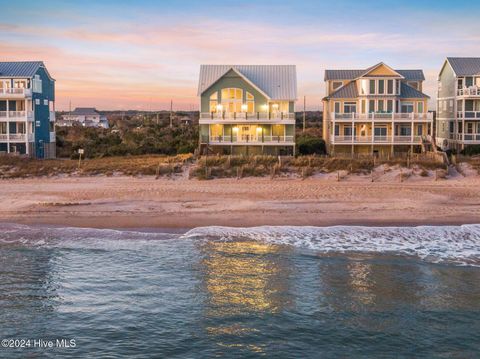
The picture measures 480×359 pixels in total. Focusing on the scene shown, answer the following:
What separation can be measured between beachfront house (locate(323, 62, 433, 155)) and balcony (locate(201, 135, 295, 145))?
406 cm

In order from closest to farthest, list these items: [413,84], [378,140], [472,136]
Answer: [378,140] → [472,136] → [413,84]

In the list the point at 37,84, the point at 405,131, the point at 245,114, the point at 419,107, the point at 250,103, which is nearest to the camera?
the point at 245,114

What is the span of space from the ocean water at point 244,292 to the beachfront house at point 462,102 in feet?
95.1

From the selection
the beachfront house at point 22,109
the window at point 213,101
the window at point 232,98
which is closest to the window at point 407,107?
the window at point 232,98

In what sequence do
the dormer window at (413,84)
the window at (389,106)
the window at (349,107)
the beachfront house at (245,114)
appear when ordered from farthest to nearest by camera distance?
the dormer window at (413,84) → the window at (349,107) → the window at (389,106) → the beachfront house at (245,114)

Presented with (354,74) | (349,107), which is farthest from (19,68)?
(354,74)

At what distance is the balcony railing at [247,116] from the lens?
151 feet

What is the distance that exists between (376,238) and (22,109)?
37.1 m

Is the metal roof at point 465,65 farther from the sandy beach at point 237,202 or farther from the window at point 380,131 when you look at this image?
the sandy beach at point 237,202

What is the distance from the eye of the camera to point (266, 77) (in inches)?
1914

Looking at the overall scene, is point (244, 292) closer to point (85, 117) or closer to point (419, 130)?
point (419, 130)

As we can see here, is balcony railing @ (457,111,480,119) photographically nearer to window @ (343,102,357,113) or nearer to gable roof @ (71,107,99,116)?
window @ (343,102,357,113)

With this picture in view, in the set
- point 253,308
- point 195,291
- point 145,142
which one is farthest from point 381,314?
point 145,142

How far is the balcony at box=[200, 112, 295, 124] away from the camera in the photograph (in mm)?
46094
